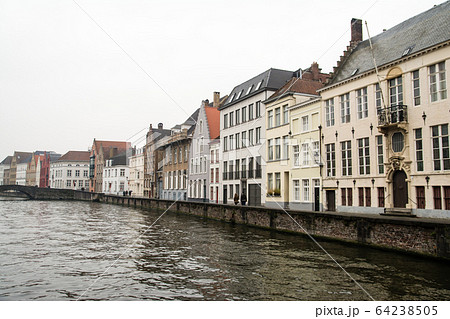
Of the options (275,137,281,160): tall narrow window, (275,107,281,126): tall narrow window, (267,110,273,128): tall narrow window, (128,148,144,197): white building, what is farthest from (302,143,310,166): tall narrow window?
(128,148,144,197): white building

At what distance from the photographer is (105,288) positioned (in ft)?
31.4

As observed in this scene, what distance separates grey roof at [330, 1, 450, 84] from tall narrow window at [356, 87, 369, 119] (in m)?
1.27

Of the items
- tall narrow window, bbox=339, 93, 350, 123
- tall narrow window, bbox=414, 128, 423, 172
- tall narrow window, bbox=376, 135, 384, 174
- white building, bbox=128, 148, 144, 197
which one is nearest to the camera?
tall narrow window, bbox=414, 128, 423, 172

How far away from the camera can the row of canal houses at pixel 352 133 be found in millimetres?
18453

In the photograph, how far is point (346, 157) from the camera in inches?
930

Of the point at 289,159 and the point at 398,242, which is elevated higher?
the point at 289,159

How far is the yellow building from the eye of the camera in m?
28.3

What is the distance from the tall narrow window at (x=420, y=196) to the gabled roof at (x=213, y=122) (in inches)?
1166

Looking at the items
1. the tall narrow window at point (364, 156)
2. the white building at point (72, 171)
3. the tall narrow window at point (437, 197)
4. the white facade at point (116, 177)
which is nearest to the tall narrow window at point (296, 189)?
the tall narrow window at point (364, 156)

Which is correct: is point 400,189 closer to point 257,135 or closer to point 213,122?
point 257,135

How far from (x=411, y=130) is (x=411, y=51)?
4250mm

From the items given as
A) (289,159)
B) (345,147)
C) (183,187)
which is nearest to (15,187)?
(183,187)

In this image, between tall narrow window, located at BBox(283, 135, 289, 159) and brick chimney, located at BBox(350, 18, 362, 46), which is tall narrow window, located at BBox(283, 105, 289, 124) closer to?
tall narrow window, located at BBox(283, 135, 289, 159)

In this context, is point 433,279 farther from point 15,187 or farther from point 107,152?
point 107,152
